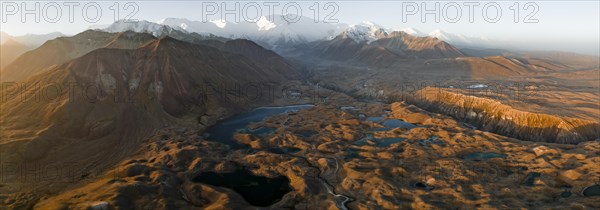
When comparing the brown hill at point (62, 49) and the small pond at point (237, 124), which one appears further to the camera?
the brown hill at point (62, 49)

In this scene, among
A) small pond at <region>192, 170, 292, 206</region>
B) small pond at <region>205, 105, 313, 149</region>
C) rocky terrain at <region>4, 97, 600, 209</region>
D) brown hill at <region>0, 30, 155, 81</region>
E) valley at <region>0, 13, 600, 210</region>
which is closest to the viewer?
rocky terrain at <region>4, 97, 600, 209</region>

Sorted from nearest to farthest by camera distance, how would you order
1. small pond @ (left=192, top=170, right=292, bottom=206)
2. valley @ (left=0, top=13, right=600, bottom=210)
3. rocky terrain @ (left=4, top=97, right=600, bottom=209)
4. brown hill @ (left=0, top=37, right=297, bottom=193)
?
rocky terrain @ (left=4, top=97, right=600, bottom=209) → valley @ (left=0, top=13, right=600, bottom=210) → small pond @ (left=192, top=170, right=292, bottom=206) → brown hill @ (left=0, top=37, right=297, bottom=193)

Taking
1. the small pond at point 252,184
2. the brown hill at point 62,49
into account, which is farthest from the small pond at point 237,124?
the brown hill at point 62,49

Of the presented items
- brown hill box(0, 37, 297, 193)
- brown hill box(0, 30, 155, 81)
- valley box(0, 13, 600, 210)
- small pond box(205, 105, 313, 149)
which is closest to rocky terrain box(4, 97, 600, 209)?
valley box(0, 13, 600, 210)

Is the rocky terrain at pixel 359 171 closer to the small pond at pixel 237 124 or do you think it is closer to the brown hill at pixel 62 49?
the small pond at pixel 237 124

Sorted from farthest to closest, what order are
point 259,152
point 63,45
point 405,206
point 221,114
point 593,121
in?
point 63,45, point 221,114, point 593,121, point 259,152, point 405,206

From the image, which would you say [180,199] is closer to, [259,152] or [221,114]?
[259,152]

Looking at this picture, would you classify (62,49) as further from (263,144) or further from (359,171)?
(359,171)

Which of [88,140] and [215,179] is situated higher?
[88,140]

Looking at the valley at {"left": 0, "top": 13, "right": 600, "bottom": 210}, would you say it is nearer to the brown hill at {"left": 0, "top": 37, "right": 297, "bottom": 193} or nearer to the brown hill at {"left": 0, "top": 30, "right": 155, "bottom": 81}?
the brown hill at {"left": 0, "top": 37, "right": 297, "bottom": 193}

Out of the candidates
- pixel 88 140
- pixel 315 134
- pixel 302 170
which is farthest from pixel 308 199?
pixel 88 140

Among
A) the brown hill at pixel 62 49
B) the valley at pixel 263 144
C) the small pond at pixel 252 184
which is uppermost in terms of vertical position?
the brown hill at pixel 62 49
